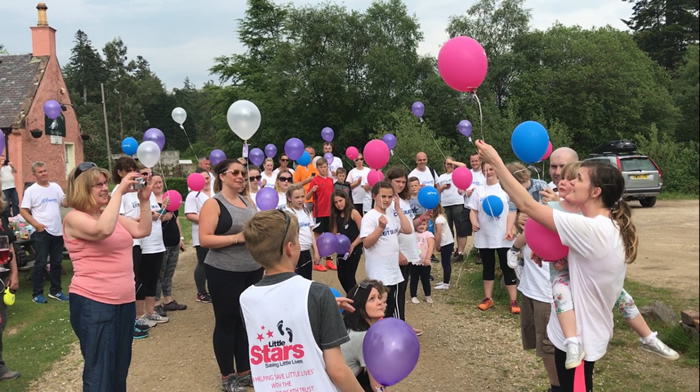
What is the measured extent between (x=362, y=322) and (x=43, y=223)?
592cm

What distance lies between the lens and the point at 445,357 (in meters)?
4.81

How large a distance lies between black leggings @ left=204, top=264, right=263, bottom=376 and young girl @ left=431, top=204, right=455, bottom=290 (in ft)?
11.7

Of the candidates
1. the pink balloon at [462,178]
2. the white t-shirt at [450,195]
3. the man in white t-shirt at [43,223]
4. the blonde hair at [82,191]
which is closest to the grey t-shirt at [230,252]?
the blonde hair at [82,191]

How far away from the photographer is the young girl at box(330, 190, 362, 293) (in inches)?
225

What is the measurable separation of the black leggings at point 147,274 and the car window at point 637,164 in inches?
576

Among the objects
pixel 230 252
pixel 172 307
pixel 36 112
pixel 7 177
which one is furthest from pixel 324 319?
pixel 36 112

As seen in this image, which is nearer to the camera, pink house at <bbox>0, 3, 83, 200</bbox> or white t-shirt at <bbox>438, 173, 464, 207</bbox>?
white t-shirt at <bbox>438, 173, 464, 207</bbox>

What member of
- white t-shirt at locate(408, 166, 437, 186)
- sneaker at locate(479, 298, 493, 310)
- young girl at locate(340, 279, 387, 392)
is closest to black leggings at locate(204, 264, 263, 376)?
young girl at locate(340, 279, 387, 392)

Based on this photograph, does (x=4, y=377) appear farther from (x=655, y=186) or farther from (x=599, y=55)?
(x=599, y=55)

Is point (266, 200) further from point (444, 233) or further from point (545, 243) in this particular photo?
point (545, 243)

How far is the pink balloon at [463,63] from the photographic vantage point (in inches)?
146

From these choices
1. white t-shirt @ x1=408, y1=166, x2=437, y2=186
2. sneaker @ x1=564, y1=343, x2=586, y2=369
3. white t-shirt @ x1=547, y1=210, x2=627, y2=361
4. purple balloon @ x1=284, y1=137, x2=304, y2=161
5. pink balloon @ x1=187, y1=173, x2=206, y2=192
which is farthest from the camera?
purple balloon @ x1=284, y1=137, x2=304, y2=161

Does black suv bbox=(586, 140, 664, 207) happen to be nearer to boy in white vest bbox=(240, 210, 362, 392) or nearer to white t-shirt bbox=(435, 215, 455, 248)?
white t-shirt bbox=(435, 215, 455, 248)

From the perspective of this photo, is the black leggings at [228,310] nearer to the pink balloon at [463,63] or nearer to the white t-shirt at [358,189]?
the pink balloon at [463,63]
